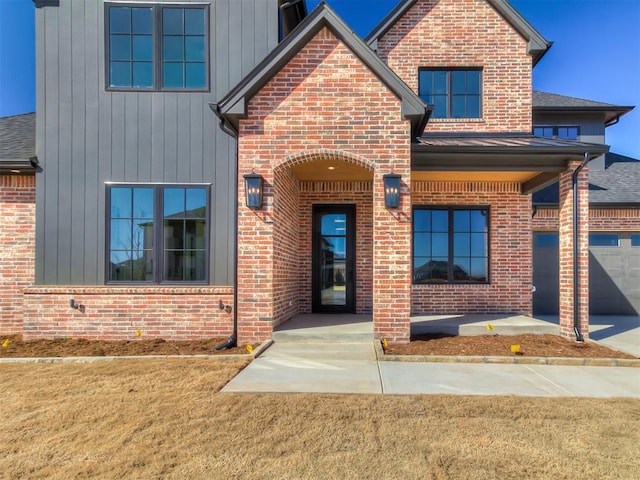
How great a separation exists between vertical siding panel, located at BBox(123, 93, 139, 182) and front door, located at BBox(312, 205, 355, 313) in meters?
3.84

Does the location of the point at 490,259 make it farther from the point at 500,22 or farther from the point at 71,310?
the point at 71,310

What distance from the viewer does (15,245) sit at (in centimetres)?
785

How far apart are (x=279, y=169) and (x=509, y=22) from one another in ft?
22.8

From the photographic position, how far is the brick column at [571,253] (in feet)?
22.8

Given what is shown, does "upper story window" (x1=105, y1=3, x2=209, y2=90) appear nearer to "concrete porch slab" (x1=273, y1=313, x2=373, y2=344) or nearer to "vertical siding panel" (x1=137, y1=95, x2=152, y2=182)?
"vertical siding panel" (x1=137, y1=95, x2=152, y2=182)

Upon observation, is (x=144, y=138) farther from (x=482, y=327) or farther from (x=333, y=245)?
(x=482, y=327)

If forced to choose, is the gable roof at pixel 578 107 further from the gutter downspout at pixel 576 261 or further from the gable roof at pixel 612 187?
the gutter downspout at pixel 576 261

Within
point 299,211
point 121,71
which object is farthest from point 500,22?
point 121,71

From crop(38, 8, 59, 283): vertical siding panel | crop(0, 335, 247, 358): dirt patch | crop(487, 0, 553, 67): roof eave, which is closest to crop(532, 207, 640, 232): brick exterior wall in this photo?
crop(487, 0, 553, 67): roof eave

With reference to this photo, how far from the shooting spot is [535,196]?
34.7ft

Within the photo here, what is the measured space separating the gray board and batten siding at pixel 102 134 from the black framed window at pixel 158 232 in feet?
0.57

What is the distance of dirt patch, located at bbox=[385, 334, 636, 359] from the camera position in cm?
605

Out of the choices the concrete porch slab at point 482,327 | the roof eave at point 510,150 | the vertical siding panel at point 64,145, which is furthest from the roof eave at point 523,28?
the vertical siding panel at point 64,145

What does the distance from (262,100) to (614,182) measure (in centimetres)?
1070
